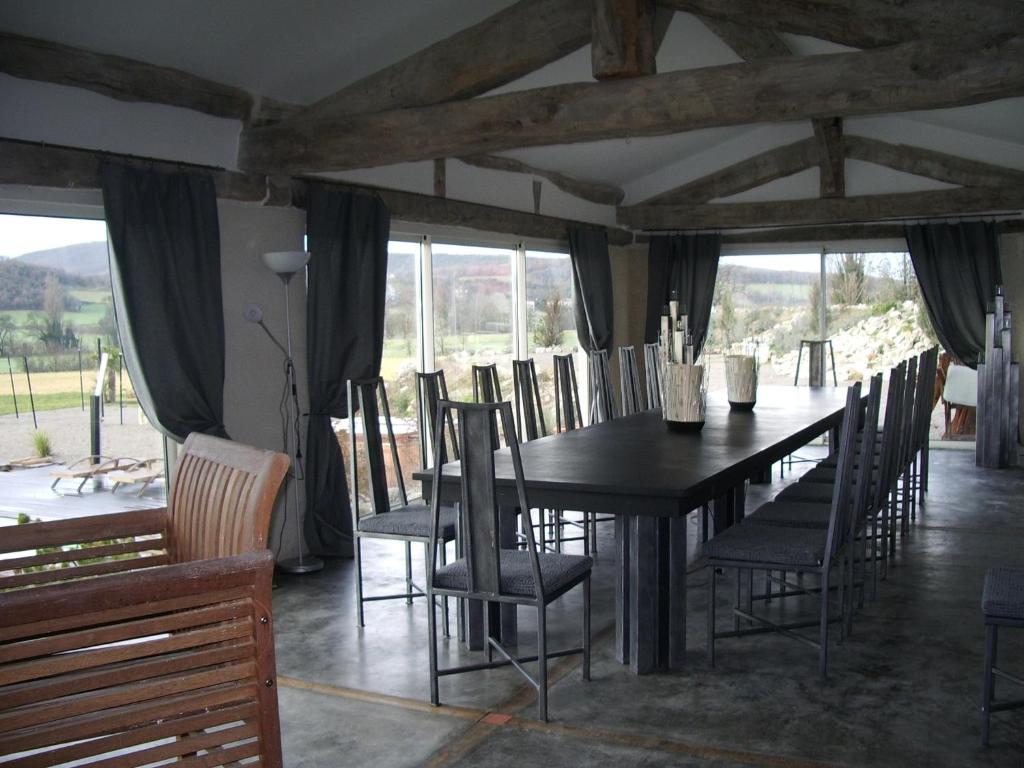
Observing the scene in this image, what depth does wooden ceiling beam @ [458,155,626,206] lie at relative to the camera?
7.34 metres

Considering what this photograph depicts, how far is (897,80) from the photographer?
13.1ft

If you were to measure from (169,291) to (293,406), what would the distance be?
1086 mm

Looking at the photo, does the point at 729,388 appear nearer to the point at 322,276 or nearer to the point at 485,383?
the point at 485,383

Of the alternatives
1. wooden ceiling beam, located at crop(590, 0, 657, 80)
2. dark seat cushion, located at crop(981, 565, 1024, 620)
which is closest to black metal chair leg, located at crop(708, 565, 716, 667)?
dark seat cushion, located at crop(981, 565, 1024, 620)

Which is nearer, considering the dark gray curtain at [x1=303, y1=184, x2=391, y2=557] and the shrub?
the shrub

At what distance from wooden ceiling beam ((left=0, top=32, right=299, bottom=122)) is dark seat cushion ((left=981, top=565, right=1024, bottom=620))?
156 inches

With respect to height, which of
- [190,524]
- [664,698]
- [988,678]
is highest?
[190,524]

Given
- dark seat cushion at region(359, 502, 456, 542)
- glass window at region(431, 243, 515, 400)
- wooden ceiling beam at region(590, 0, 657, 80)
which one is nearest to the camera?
dark seat cushion at region(359, 502, 456, 542)

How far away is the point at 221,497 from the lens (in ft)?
7.56

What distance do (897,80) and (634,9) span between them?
1.16 meters

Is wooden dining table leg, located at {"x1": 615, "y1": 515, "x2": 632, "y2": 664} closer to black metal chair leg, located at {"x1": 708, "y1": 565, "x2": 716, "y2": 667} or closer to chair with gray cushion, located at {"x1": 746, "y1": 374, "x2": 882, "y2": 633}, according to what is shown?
black metal chair leg, located at {"x1": 708, "y1": 565, "x2": 716, "y2": 667}

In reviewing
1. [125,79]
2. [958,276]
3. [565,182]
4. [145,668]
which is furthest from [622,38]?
[958,276]

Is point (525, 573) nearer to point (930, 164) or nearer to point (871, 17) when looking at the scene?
point (871, 17)

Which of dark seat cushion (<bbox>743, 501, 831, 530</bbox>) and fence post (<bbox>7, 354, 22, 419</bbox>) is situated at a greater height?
fence post (<bbox>7, 354, 22, 419</bbox>)
